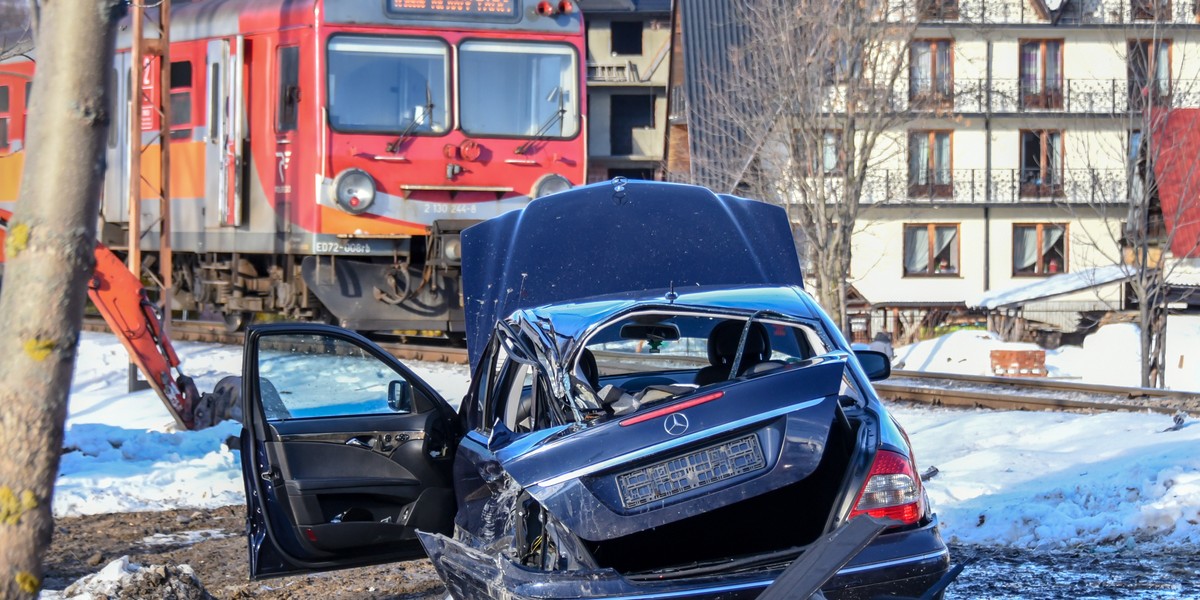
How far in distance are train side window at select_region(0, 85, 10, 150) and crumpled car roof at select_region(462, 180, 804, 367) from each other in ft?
42.7

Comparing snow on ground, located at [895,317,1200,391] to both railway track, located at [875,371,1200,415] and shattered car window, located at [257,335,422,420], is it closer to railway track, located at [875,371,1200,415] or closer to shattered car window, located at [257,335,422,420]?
railway track, located at [875,371,1200,415]

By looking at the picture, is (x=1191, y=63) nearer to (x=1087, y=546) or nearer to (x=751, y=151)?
(x=751, y=151)

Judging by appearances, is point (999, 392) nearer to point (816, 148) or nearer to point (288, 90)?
point (816, 148)

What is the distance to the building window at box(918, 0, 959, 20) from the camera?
17.9 m

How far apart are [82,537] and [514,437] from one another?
13.0 feet

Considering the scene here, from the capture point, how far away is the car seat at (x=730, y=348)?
5.52 meters

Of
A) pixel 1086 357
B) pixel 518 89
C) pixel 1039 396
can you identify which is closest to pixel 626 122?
pixel 1086 357

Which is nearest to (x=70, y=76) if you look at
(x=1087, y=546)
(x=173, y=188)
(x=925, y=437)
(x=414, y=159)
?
(x=1087, y=546)

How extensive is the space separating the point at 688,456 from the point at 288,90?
1149cm

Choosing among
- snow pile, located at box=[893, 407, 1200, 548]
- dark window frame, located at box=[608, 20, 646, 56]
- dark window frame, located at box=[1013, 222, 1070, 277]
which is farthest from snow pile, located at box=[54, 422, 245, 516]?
dark window frame, located at box=[608, 20, 646, 56]

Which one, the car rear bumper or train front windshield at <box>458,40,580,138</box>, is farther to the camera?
train front windshield at <box>458,40,580,138</box>

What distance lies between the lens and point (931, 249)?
3941cm

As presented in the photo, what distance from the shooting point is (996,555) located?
686cm

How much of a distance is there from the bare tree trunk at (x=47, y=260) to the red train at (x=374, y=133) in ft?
36.8
